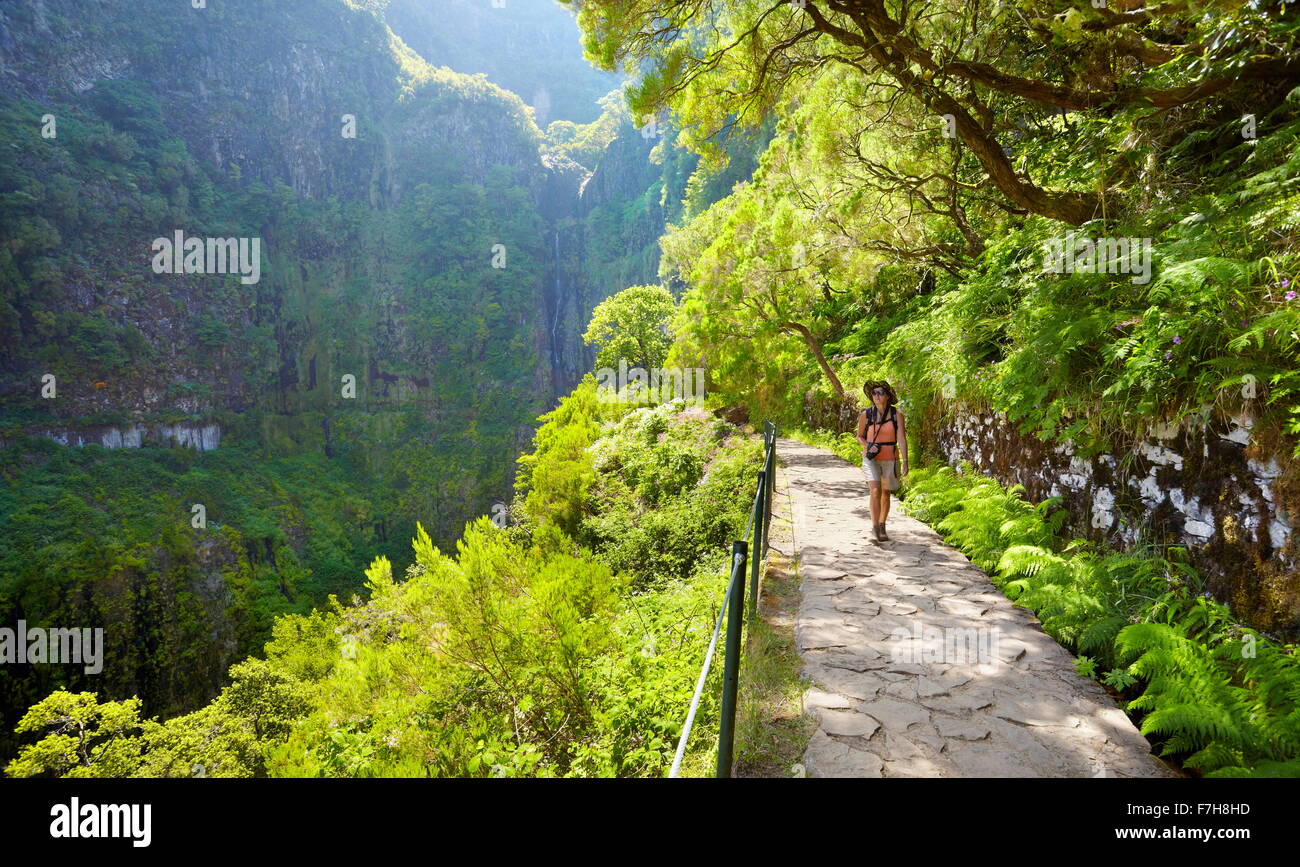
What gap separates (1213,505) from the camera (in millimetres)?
3088

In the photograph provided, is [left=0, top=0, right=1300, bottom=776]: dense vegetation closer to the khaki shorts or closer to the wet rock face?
the wet rock face

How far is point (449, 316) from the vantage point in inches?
3270

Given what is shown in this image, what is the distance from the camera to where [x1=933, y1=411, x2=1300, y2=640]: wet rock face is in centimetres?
268

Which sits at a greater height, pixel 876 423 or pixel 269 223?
pixel 269 223

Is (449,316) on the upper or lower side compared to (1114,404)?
upper

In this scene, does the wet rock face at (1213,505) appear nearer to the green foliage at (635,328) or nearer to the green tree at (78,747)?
the green tree at (78,747)

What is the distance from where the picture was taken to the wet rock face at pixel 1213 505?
268 centimetres

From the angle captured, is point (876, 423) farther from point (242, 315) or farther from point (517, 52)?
point (517, 52)

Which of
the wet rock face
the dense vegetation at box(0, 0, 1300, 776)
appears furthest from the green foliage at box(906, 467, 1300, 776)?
the wet rock face

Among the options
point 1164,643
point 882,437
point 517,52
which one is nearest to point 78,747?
point 882,437

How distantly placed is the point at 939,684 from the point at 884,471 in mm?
2523
